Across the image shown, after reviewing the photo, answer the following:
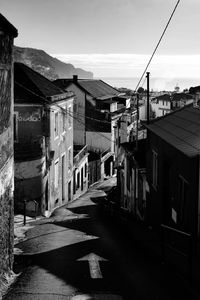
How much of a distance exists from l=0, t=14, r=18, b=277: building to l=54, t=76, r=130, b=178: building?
3646cm

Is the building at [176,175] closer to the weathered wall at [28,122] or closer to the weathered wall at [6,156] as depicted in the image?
the weathered wall at [6,156]

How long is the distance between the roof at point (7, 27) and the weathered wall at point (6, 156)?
14 cm

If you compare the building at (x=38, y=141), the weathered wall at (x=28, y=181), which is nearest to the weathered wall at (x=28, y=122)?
the building at (x=38, y=141)

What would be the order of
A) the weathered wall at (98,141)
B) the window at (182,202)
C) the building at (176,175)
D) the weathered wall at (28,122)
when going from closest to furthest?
the building at (176,175) → the window at (182,202) → the weathered wall at (28,122) → the weathered wall at (98,141)

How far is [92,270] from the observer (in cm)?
1185

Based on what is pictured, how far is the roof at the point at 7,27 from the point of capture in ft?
32.5

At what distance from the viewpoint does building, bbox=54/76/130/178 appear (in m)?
49.8

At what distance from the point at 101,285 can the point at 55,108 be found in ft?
58.8

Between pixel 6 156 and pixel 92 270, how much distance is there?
11.7 feet

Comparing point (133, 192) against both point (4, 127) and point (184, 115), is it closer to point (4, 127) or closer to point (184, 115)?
point (184, 115)

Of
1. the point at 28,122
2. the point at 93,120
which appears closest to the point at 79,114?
the point at 93,120

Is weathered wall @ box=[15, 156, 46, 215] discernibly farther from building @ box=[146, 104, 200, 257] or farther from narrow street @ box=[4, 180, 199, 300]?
building @ box=[146, 104, 200, 257]

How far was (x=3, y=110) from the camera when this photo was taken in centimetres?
1080

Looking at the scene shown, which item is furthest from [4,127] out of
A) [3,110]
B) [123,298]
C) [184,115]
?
[184,115]
